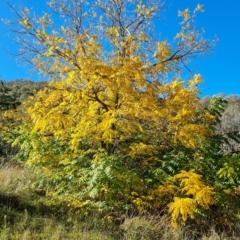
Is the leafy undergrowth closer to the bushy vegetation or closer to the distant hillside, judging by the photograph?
the bushy vegetation

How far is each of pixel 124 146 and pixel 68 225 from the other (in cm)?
247

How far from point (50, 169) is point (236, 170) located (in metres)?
3.99

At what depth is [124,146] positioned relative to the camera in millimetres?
7625

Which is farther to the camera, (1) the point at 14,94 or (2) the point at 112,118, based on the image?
(1) the point at 14,94

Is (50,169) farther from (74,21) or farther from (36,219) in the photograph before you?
(74,21)

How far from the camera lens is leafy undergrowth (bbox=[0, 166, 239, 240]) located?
5137 mm

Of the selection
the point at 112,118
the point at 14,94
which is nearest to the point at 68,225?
the point at 112,118

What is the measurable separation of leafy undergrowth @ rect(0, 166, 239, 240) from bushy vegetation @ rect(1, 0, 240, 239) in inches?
1.1

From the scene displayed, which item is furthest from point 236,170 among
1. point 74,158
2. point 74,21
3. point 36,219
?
point 74,21

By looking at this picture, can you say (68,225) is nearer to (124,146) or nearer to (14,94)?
(124,146)

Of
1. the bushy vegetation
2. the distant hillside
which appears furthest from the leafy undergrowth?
the distant hillside

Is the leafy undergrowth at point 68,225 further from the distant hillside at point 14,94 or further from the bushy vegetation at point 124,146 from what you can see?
the distant hillside at point 14,94

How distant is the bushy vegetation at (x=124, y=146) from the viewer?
6023 millimetres

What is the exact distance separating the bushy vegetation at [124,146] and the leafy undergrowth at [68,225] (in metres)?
0.03
